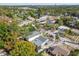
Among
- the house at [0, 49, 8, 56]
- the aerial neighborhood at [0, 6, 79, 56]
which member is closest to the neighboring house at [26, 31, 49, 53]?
the aerial neighborhood at [0, 6, 79, 56]

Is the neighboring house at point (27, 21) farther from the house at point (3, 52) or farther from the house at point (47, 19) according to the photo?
the house at point (3, 52)

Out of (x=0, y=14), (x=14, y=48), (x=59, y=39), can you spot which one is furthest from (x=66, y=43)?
(x=0, y=14)

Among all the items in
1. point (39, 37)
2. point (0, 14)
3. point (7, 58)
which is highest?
point (0, 14)

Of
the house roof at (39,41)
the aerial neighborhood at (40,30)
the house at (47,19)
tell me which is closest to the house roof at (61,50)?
the aerial neighborhood at (40,30)

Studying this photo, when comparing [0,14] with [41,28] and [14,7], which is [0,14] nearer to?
[14,7]

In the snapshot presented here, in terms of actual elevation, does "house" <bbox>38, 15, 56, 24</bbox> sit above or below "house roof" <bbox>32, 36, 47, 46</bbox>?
above

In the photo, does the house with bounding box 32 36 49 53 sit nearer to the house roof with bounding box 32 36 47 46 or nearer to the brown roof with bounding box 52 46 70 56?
the house roof with bounding box 32 36 47 46

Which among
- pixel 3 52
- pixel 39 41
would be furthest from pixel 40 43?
pixel 3 52

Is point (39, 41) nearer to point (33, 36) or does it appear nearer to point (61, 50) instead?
point (33, 36)
